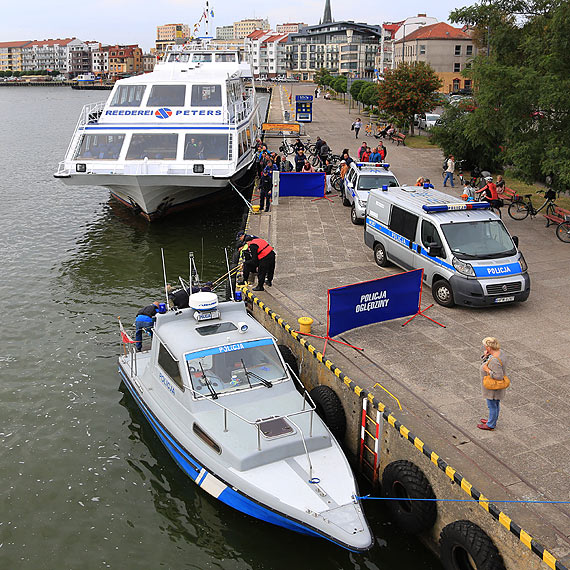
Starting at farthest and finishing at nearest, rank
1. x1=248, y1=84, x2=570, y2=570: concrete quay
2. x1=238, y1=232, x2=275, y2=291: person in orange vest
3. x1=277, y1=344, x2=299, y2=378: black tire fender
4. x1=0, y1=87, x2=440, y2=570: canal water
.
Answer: x1=238, y1=232, x2=275, y2=291: person in orange vest
x1=277, y1=344, x2=299, y2=378: black tire fender
x1=0, y1=87, x2=440, y2=570: canal water
x1=248, y1=84, x2=570, y2=570: concrete quay

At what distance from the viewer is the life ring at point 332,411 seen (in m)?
10.4

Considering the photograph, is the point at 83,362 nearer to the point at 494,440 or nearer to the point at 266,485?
the point at 266,485

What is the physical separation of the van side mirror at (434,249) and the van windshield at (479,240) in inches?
9.5

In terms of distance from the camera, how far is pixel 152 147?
23.6 metres

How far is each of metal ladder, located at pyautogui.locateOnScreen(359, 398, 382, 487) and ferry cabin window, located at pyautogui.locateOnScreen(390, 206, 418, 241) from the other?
623 cm

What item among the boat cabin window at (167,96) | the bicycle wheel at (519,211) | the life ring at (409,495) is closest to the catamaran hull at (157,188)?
the boat cabin window at (167,96)

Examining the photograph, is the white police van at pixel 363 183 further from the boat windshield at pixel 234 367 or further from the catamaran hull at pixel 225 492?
the catamaran hull at pixel 225 492

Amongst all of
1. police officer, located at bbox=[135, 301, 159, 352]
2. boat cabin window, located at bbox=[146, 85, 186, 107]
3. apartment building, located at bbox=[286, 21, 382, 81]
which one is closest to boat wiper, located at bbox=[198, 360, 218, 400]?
police officer, located at bbox=[135, 301, 159, 352]

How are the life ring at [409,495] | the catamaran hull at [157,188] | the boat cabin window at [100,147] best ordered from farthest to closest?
the boat cabin window at [100,147] < the catamaran hull at [157,188] < the life ring at [409,495]

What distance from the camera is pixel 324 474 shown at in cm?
864

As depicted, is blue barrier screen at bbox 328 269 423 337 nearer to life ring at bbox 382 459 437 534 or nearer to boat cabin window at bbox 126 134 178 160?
life ring at bbox 382 459 437 534

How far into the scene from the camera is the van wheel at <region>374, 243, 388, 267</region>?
53.9 feet

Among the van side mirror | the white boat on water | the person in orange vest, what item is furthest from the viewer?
the white boat on water

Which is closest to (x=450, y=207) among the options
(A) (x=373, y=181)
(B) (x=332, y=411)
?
(B) (x=332, y=411)
